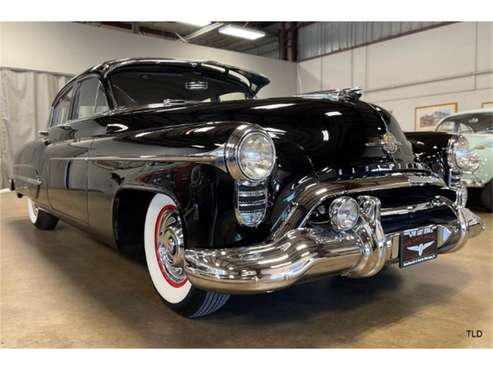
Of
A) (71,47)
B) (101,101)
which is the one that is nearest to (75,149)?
(101,101)

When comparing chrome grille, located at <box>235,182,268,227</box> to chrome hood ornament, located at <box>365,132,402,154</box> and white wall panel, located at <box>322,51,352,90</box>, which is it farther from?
white wall panel, located at <box>322,51,352,90</box>

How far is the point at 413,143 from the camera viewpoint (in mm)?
2924

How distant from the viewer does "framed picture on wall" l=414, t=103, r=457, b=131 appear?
9914mm

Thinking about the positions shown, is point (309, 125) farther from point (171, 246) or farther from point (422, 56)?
point (422, 56)

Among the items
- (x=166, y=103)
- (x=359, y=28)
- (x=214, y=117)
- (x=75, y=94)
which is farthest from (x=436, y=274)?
(x=359, y=28)

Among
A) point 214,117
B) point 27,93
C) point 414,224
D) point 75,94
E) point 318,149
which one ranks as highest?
point 27,93

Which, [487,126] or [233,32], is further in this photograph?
[233,32]

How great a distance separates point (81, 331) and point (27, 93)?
27.4ft

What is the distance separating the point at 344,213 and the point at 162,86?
1738 millimetres

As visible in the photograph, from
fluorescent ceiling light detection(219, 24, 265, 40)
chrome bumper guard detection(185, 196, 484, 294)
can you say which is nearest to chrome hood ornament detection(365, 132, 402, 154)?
chrome bumper guard detection(185, 196, 484, 294)

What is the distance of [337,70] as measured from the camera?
40.5 ft

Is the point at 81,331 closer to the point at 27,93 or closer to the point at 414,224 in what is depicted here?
the point at 414,224

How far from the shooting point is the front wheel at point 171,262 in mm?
2025

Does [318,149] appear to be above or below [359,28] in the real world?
below
